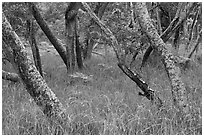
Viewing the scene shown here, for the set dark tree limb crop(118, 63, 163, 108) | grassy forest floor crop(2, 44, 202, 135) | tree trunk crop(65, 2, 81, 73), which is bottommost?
grassy forest floor crop(2, 44, 202, 135)

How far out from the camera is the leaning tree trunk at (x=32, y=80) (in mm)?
2932

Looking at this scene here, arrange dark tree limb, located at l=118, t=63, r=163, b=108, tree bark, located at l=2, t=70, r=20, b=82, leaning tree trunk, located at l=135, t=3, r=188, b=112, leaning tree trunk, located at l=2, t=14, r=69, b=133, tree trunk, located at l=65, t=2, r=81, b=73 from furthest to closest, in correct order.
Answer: tree trunk, located at l=65, t=2, r=81, b=73, tree bark, located at l=2, t=70, r=20, b=82, dark tree limb, located at l=118, t=63, r=163, b=108, leaning tree trunk, located at l=135, t=3, r=188, b=112, leaning tree trunk, located at l=2, t=14, r=69, b=133

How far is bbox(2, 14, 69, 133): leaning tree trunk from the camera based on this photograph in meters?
2.93

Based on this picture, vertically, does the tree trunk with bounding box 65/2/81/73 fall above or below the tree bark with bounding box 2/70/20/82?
above

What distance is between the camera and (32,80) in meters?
3.03

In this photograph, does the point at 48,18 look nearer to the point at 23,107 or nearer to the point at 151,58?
the point at 151,58

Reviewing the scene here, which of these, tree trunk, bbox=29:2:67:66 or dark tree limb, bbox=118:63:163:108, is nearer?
dark tree limb, bbox=118:63:163:108

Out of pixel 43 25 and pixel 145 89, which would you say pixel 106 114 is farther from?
pixel 43 25

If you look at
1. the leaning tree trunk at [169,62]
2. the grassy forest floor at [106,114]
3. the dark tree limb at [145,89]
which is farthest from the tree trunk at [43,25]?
the leaning tree trunk at [169,62]

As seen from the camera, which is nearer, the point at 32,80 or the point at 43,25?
the point at 32,80

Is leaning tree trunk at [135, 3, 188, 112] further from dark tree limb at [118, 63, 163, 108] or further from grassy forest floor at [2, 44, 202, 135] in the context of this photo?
dark tree limb at [118, 63, 163, 108]

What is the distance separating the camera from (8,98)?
4.43 meters

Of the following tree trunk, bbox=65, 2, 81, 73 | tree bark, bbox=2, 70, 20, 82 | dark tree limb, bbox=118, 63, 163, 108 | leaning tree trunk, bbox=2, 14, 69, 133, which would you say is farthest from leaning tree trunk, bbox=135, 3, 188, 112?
tree trunk, bbox=65, 2, 81, 73

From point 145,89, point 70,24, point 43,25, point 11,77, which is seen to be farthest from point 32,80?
point 43,25
